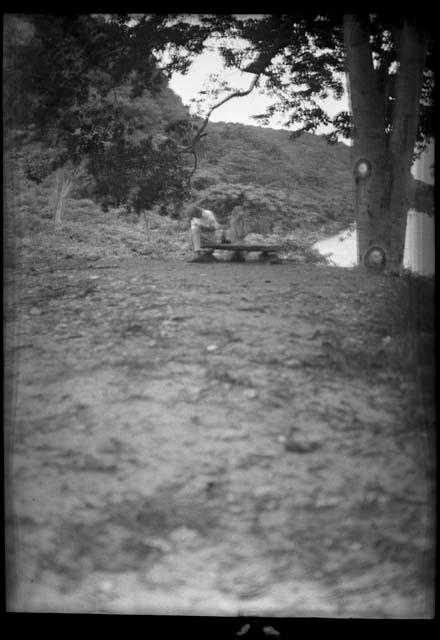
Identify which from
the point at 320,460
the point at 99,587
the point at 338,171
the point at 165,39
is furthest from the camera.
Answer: the point at 338,171

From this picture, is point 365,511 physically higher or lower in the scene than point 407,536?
higher

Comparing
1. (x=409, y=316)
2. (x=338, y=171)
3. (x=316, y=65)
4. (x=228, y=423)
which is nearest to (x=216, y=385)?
(x=228, y=423)

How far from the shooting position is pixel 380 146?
2643 mm

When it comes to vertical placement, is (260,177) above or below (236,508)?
above

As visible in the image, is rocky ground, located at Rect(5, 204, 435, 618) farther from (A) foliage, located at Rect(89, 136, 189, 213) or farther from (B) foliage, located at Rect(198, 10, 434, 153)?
(B) foliage, located at Rect(198, 10, 434, 153)

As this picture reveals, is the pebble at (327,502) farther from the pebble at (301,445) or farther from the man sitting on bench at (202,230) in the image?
the man sitting on bench at (202,230)

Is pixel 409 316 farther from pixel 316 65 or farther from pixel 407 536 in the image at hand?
pixel 316 65

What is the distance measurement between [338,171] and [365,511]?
77.0 inches

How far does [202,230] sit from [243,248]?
29 cm

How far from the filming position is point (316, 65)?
250 centimetres

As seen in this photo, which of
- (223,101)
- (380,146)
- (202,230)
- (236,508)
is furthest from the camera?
(380,146)

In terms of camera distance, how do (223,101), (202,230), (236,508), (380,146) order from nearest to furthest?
(236,508), (223,101), (202,230), (380,146)

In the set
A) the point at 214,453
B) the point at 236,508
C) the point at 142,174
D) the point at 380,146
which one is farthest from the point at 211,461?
the point at 380,146

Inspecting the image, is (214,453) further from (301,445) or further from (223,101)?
(223,101)
